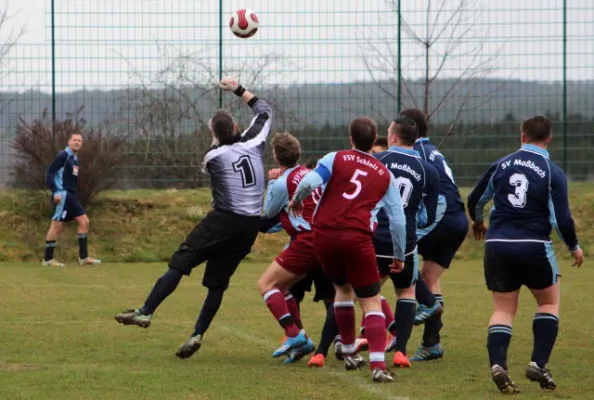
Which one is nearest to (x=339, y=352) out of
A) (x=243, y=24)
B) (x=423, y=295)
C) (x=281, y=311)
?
(x=281, y=311)

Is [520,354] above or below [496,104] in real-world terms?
below

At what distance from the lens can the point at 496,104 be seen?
21.3 metres

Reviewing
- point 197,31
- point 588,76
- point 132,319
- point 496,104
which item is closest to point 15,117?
point 197,31

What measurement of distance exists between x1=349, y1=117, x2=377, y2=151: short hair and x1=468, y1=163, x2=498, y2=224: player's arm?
79 cm

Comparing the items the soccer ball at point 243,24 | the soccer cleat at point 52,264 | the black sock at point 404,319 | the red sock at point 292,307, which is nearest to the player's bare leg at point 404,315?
the black sock at point 404,319

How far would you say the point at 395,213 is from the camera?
763 cm

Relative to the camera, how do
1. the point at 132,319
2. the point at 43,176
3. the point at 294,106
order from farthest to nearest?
the point at 294,106 → the point at 43,176 → the point at 132,319

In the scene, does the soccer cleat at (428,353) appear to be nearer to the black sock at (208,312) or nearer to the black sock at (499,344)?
the black sock at (499,344)

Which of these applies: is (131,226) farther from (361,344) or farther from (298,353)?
(298,353)

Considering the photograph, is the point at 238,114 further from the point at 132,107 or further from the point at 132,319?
the point at 132,319

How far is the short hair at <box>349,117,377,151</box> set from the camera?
7637 millimetres

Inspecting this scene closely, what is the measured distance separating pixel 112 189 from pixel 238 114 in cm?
274

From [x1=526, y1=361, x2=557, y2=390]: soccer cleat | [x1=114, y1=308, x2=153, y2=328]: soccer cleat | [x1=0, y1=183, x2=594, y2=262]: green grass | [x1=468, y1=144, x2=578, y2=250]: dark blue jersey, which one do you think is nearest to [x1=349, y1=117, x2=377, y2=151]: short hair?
[x1=468, y1=144, x2=578, y2=250]: dark blue jersey

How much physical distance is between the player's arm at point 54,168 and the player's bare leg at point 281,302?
1000cm
